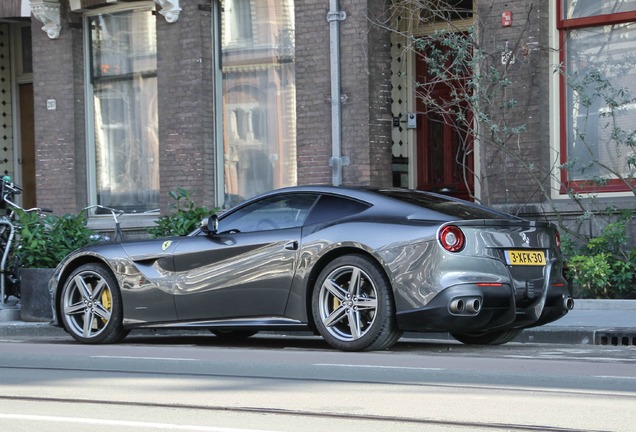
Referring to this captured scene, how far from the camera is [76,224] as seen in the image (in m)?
15.6

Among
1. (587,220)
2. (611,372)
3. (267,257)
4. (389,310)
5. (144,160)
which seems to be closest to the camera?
(611,372)

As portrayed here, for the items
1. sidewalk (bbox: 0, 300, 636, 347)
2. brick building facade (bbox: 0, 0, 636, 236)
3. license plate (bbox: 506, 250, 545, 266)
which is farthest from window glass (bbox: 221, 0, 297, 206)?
license plate (bbox: 506, 250, 545, 266)

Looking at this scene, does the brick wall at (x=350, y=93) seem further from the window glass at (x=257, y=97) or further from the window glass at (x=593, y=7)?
the window glass at (x=593, y=7)

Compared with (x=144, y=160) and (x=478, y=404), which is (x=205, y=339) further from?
(x=144, y=160)

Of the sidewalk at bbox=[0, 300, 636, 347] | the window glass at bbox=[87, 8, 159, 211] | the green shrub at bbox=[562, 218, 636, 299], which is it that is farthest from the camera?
the window glass at bbox=[87, 8, 159, 211]

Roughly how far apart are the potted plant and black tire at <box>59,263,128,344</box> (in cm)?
262

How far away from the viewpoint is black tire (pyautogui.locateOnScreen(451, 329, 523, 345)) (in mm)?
10977

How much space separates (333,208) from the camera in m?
10.7

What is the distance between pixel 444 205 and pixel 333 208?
2.98ft

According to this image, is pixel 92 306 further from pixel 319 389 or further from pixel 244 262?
pixel 319 389

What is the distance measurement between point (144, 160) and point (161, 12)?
89.7 inches

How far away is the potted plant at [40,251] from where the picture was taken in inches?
574

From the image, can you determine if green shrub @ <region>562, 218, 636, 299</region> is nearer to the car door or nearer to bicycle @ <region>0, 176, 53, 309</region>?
the car door

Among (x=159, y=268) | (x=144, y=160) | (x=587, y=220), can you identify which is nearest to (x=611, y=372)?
(x=159, y=268)
